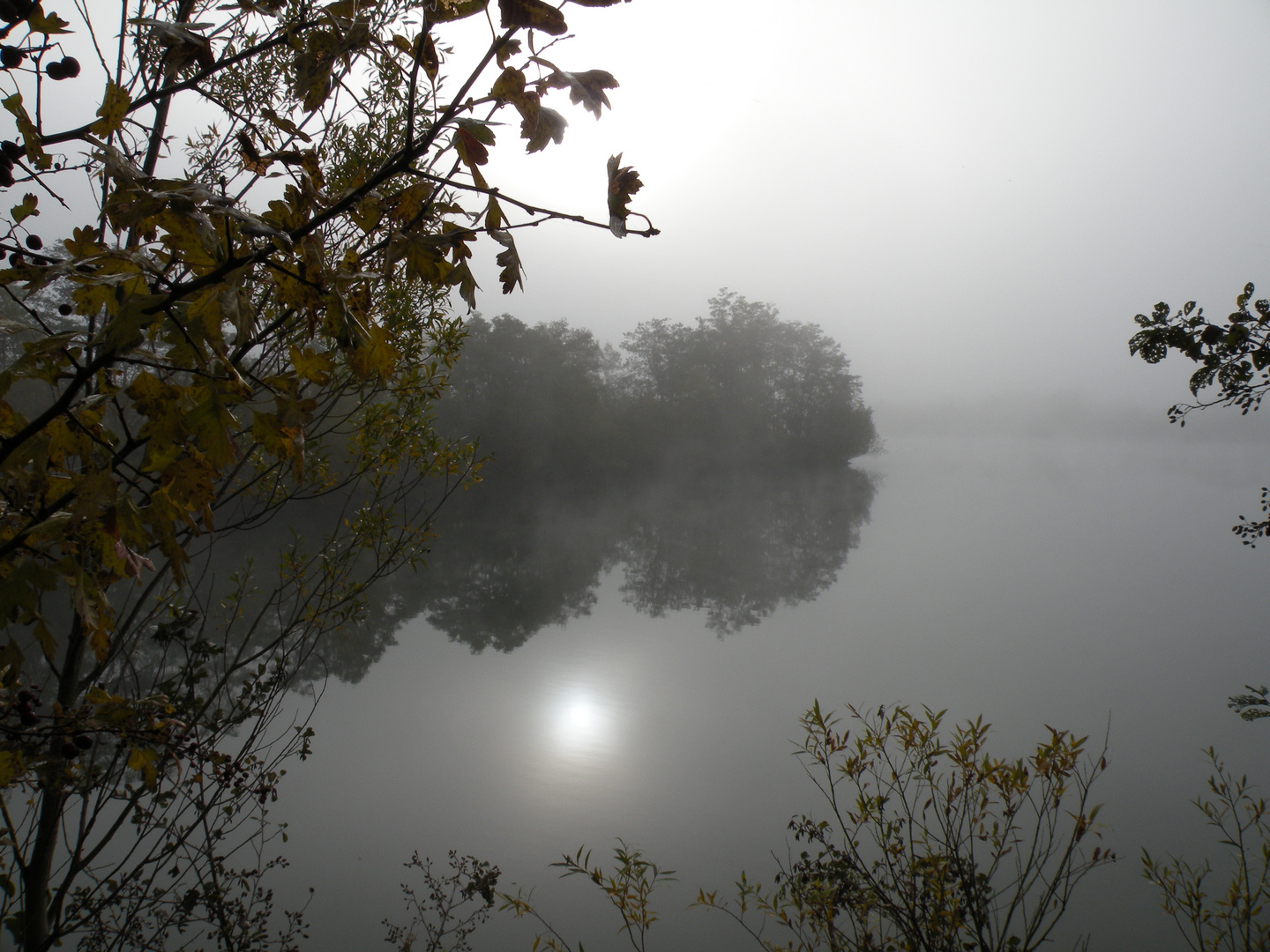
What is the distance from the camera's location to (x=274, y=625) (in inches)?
185

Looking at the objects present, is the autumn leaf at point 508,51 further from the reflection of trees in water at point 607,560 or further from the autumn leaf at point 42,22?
the reflection of trees in water at point 607,560

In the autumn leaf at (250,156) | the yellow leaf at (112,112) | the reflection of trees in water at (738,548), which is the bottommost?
the yellow leaf at (112,112)

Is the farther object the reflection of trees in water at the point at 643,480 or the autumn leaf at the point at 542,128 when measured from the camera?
the reflection of trees in water at the point at 643,480

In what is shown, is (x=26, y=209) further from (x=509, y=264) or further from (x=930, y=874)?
(x=930, y=874)

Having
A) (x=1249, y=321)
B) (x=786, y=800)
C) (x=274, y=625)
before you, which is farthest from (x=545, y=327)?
(x=1249, y=321)

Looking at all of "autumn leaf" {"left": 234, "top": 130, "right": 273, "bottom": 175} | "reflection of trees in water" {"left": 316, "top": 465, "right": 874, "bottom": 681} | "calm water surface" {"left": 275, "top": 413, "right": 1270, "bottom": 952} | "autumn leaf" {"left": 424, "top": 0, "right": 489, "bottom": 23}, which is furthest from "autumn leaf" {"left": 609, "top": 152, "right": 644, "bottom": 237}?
"reflection of trees in water" {"left": 316, "top": 465, "right": 874, "bottom": 681}

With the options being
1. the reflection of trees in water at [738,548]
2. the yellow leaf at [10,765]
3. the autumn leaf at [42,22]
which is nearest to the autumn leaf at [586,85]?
the autumn leaf at [42,22]

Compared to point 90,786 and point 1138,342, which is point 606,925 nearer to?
point 90,786

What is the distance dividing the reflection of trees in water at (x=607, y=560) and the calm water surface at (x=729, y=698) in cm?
7

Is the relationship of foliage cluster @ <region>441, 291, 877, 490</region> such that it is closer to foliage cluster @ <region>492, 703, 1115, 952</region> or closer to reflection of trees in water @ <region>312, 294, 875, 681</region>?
reflection of trees in water @ <region>312, 294, 875, 681</region>

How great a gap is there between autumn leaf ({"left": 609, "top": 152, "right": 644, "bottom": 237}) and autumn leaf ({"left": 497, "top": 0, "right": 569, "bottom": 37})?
0.13 meters

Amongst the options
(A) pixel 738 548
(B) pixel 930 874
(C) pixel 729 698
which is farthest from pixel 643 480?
(B) pixel 930 874

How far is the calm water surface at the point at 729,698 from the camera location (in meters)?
2.34

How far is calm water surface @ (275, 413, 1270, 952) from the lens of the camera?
7.69ft
